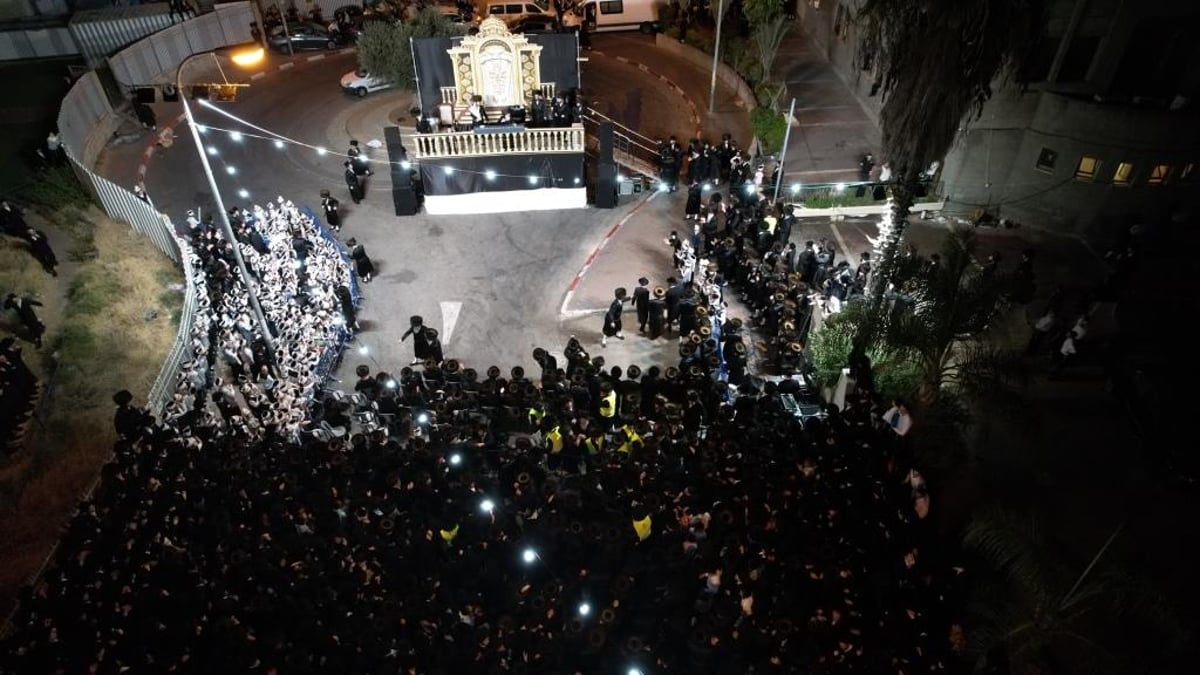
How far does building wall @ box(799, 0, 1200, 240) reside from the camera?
16.1 meters

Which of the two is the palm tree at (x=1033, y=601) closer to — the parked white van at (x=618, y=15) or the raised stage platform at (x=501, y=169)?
the raised stage platform at (x=501, y=169)

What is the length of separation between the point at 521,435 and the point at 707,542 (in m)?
4.88

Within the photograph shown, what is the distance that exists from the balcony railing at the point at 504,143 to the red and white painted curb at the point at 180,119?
9194 mm

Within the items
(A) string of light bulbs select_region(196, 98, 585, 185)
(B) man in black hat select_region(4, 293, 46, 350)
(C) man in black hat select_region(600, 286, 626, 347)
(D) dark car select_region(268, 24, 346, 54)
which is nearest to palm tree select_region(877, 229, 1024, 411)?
(C) man in black hat select_region(600, 286, 626, 347)

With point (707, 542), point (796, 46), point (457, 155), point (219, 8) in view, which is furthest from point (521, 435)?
point (219, 8)

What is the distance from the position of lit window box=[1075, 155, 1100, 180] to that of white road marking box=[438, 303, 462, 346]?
1498 cm

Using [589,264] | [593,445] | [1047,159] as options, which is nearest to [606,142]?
[589,264]

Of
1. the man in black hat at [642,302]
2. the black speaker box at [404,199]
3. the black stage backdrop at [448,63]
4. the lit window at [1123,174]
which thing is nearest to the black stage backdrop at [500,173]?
the black speaker box at [404,199]

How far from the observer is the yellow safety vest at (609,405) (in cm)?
1198

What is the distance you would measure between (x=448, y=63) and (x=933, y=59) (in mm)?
13892

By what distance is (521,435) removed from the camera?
43.2 feet

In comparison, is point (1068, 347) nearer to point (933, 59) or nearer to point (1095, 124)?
point (933, 59)

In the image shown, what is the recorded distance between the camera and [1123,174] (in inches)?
667

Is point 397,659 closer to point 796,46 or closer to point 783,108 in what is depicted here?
point 783,108
